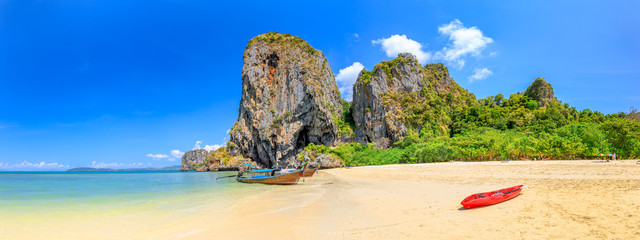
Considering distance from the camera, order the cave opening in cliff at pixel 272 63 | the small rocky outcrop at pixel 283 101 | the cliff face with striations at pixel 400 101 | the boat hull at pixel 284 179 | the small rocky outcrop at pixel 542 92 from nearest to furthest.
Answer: the boat hull at pixel 284 179, the small rocky outcrop at pixel 542 92, the cliff face with striations at pixel 400 101, the small rocky outcrop at pixel 283 101, the cave opening in cliff at pixel 272 63

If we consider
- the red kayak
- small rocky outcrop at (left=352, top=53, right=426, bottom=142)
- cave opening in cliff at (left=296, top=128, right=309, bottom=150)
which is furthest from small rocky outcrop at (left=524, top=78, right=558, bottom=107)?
the red kayak

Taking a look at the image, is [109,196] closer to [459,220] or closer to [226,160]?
[459,220]

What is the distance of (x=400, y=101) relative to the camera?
53656 mm

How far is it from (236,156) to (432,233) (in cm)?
6938

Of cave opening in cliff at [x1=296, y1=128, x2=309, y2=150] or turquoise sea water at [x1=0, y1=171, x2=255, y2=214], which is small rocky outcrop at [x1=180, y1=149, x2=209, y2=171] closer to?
cave opening in cliff at [x1=296, y1=128, x2=309, y2=150]

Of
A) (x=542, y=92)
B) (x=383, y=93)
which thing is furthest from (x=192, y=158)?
(x=542, y=92)

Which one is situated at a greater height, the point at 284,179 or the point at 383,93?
the point at 383,93

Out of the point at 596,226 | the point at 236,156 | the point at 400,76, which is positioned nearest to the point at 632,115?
the point at 400,76

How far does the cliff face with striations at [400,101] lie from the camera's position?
50.7 m

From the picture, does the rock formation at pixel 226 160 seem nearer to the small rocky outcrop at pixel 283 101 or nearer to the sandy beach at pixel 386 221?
the small rocky outcrop at pixel 283 101

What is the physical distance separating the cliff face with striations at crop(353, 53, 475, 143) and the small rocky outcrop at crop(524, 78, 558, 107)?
12.6m

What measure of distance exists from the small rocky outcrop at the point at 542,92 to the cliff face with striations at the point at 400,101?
1260cm

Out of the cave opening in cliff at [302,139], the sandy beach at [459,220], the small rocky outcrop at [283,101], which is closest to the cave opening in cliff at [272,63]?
the small rocky outcrop at [283,101]

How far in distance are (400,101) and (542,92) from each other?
27.3 meters
